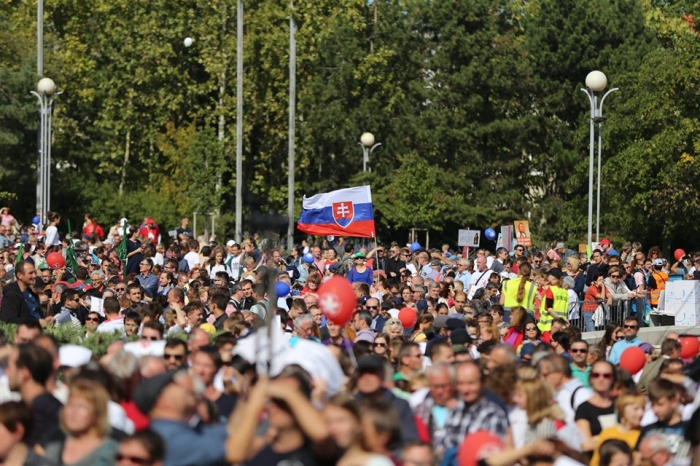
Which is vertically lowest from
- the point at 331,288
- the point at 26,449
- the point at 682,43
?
the point at 26,449

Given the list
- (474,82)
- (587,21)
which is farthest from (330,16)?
(587,21)

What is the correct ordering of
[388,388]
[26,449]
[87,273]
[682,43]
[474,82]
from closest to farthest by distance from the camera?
[26,449], [388,388], [87,273], [682,43], [474,82]

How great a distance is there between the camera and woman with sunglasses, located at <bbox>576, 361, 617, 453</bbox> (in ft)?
37.6

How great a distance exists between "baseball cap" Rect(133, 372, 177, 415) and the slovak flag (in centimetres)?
1559

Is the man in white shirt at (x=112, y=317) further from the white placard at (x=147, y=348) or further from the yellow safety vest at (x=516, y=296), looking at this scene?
the yellow safety vest at (x=516, y=296)

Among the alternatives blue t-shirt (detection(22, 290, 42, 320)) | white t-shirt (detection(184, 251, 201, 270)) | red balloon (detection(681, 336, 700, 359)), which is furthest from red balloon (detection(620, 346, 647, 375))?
white t-shirt (detection(184, 251, 201, 270))

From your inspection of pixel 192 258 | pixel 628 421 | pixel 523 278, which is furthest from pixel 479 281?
pixel 628 421

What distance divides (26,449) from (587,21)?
57.7 m

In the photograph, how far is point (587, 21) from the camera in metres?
65.0

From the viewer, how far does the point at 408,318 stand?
62.0ft

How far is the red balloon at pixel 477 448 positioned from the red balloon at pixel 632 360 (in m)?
5.30

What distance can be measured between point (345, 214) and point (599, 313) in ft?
13.7

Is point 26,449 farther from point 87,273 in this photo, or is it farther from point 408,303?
point 87,273

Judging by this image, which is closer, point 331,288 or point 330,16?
point 331,288
